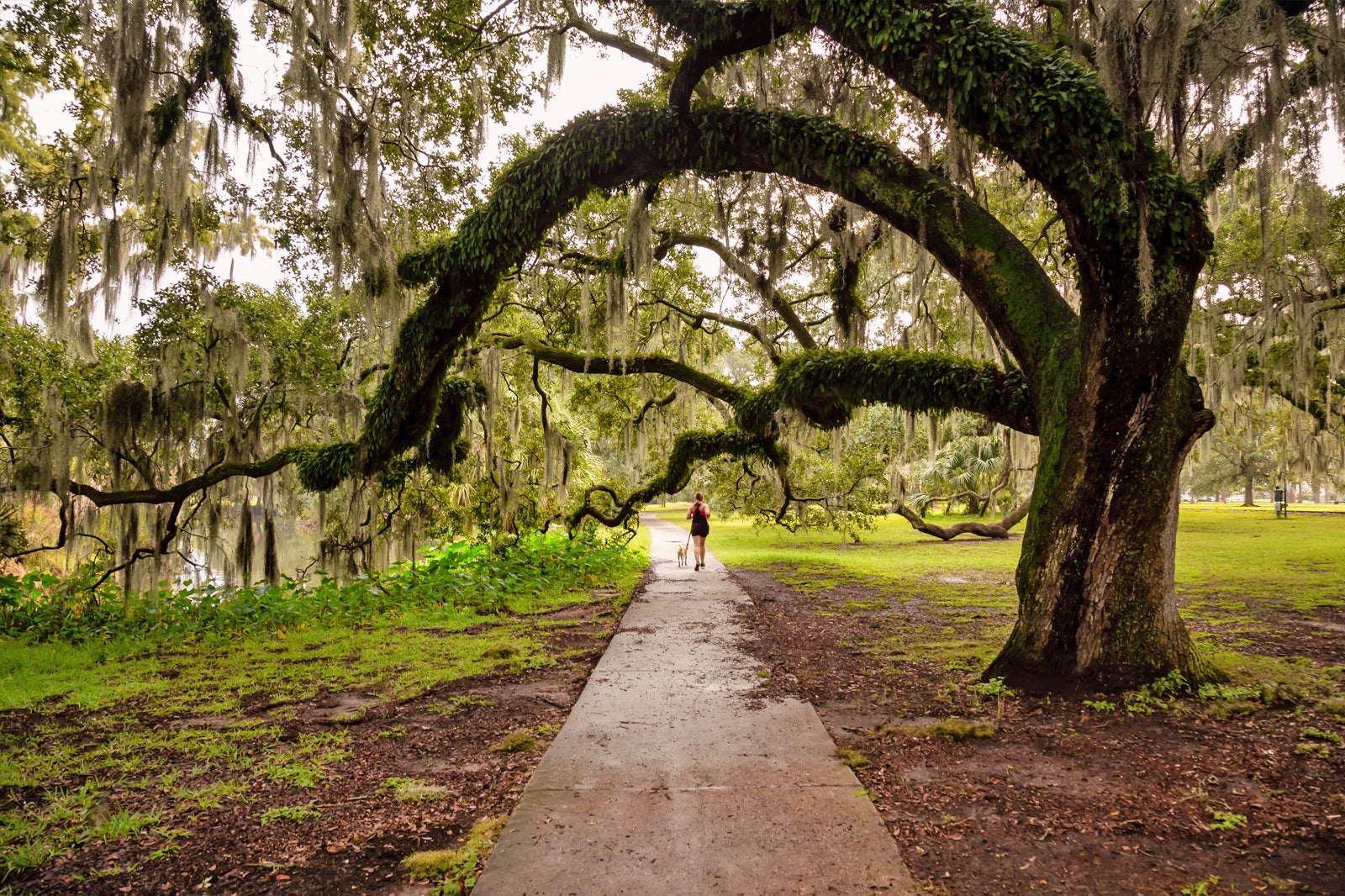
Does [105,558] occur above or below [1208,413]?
below

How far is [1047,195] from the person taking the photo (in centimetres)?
483

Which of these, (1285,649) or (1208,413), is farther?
(1285,649)

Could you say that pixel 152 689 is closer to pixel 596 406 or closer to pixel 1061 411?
pixel 1061 411

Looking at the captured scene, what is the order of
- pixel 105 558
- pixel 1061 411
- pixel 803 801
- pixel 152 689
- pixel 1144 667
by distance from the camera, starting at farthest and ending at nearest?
pixel 105 558 → pixel 152 689 → pixel 1061 411 → pixel 1144 667 → pixel 803 801

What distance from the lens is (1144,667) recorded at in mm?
3979

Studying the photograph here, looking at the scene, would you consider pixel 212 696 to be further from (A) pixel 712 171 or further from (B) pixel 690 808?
(A) pixel 712 171

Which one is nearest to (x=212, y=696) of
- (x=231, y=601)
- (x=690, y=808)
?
(x=231, y=601)

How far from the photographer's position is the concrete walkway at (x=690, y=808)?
6.97 feet

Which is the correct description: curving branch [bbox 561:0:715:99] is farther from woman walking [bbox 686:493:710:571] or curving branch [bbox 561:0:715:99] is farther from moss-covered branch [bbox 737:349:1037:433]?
woman walking [bbox 686:493:710:571]

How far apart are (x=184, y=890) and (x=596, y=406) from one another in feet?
37.9

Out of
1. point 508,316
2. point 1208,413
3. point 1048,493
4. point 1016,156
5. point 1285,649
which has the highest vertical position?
point 508,316

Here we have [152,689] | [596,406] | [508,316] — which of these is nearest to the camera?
[152,689]

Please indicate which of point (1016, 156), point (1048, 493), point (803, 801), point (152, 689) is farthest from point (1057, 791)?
point (152, 689)

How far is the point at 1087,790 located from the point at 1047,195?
12.9 ft
